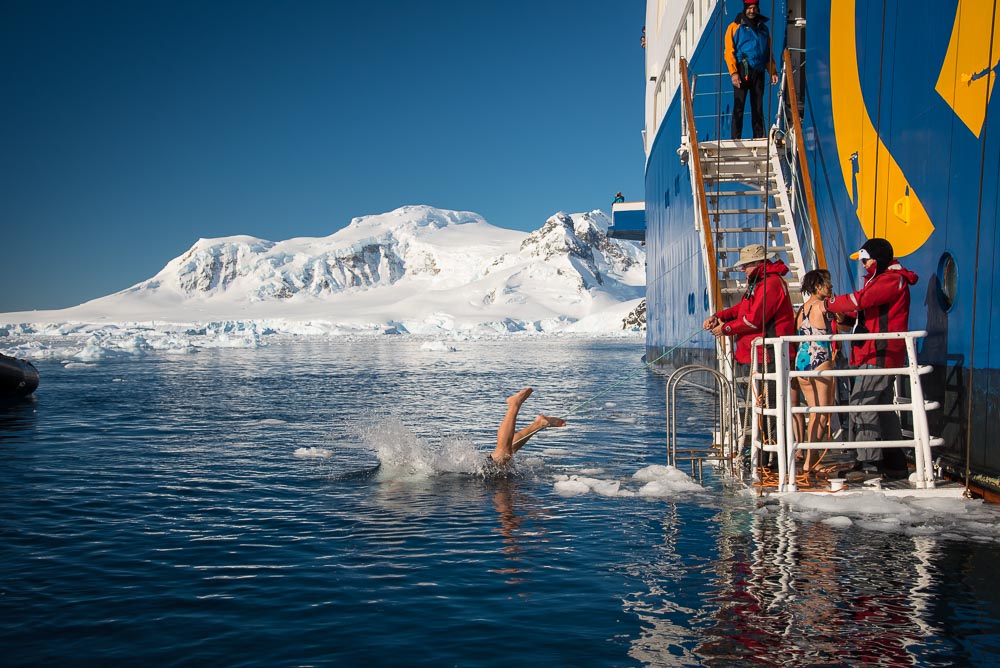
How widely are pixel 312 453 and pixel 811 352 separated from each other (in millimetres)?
6797

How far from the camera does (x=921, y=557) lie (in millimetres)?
5543

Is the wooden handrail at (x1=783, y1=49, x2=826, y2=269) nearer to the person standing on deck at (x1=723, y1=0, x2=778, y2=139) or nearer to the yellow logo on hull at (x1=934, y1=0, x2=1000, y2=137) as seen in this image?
the person standing on deck at (x1=723, y1=0, x2=778, y2=139)

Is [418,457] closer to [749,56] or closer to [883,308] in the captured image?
[883,308]

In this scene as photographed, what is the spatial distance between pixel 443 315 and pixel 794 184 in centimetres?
14778

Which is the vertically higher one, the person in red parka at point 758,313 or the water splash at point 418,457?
the person in red parka at point 758,313

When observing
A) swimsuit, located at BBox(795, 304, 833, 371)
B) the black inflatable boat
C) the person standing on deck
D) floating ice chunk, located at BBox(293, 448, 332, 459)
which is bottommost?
floating ice chunk, located at BBox(293, 448, 332, 459)

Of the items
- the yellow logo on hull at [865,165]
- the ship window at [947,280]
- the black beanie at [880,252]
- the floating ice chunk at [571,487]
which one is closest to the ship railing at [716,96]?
the yellow logo on hull at [865,165]

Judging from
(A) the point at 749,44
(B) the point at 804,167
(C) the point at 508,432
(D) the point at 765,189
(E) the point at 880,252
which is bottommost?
(C) the point at 508,432

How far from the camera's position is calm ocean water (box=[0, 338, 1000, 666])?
431cm

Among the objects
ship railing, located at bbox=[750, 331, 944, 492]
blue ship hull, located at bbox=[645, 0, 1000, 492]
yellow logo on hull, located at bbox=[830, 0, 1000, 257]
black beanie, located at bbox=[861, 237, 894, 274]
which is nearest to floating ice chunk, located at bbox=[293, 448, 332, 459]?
ship railing, located at bbox=[750, 331, 944, 492]

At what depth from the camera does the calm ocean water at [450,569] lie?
14.1 feet

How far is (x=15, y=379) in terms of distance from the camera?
752 inches

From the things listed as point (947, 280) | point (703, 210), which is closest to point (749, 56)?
point (703, 210)

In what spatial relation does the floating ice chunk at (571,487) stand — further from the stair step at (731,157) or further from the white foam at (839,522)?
the stair step at (731,157)
